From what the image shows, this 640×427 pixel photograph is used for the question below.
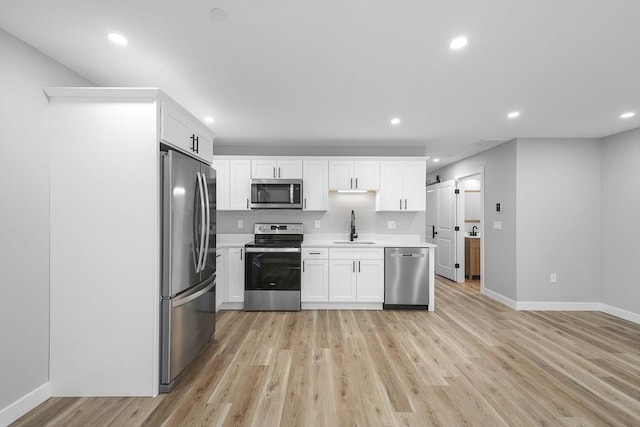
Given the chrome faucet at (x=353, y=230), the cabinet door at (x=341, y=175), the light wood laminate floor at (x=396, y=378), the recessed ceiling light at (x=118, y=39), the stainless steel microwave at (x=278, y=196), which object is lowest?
the light wood laminate floor at (x=396, y=378)

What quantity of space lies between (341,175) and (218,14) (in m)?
2.96

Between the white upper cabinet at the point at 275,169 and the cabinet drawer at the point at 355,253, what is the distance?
1.29 metres

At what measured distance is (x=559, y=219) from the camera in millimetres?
4098

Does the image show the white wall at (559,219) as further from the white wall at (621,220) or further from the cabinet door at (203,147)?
the cabinet door at (203,147)

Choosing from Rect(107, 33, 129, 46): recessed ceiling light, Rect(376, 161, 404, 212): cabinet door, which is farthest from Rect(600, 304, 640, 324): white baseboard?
Rect(107, 33, 129, 46): recessed ceiling light

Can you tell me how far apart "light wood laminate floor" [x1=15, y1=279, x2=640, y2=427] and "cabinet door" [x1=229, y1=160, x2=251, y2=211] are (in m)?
1.68

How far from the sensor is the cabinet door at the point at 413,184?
4387 mm

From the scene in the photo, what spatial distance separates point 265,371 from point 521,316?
3.54 m

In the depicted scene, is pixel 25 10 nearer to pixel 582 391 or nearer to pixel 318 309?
pixel 318 309

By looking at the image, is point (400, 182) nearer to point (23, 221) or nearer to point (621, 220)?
point (621, 220)

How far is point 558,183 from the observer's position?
410 cm

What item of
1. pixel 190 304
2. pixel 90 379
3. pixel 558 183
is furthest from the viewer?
pixel 558 183

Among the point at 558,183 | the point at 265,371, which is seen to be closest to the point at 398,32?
the point at 265,371

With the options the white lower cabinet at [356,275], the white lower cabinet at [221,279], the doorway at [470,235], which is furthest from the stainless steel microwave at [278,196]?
the doorway at [470,235]
